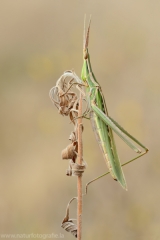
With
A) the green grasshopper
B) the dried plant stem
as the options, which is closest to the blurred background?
the green grasshopper

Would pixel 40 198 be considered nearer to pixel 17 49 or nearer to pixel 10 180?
pixel 10 180

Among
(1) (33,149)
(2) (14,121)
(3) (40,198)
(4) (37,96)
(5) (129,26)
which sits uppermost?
(5) (129,26)

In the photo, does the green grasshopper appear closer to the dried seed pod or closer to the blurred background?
the dried seed pod

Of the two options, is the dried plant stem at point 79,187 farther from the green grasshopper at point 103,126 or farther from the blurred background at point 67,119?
the blurred background at point 67,119

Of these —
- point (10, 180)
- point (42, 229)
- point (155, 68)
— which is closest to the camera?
point (42, 229)

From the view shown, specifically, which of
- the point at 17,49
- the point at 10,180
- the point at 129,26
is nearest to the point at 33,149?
the point at 10,180

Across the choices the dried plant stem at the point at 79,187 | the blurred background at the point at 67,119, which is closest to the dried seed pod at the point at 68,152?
the dried plant stem at the point at 79,187

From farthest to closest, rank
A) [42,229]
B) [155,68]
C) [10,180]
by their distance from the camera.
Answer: [155,68] < [10,180] < [42,229]

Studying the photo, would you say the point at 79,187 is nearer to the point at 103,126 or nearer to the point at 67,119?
the point at 103,126
